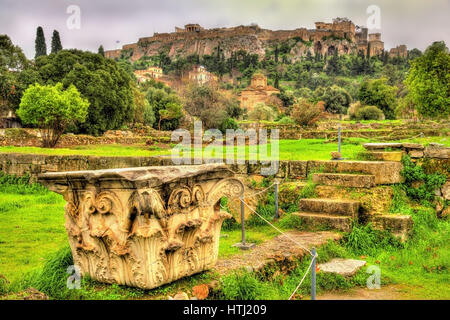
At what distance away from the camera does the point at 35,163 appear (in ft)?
34.1

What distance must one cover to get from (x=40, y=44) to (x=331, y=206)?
65484mm

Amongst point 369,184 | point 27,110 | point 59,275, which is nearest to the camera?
point 59,275

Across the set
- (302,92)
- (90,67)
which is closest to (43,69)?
(90,67)

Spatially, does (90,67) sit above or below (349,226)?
above

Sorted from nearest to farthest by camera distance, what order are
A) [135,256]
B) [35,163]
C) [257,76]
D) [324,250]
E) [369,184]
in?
[135,256], [324,250], [369,184], [35,163], [257,76]

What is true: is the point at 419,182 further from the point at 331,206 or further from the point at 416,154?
the point at 331,206

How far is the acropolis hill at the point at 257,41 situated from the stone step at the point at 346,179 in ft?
479

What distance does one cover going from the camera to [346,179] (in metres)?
6.68

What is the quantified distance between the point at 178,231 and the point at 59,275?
4.02 ft

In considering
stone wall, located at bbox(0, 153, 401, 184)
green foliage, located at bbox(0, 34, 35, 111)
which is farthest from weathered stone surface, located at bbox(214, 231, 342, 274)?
green foliage, located at bbox(0, 34, 35, 111)

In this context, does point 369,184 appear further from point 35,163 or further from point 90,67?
point 90,67

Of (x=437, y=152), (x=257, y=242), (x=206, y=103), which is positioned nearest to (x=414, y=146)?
(x=437, y=152)

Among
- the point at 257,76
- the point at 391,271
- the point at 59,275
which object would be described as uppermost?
the point at 257,76

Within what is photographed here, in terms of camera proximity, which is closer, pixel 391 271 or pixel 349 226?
pixel 391 271
